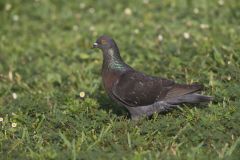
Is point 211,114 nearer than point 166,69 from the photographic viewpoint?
Yes

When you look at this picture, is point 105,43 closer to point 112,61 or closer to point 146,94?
point 112,61

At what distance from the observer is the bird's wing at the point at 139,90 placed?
6465 mm

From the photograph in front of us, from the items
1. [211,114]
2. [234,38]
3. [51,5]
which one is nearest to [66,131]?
[211,114]

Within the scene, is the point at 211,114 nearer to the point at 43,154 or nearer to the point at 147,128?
the point at 147,128

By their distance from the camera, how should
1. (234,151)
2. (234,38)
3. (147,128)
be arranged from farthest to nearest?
(234,38) < (147,128) < (234,151)

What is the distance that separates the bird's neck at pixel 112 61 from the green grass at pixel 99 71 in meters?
0.44

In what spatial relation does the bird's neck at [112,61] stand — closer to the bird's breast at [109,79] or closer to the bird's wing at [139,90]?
the bird's breast at [109,79]

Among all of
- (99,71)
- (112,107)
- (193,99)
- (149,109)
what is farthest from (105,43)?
(99,71)

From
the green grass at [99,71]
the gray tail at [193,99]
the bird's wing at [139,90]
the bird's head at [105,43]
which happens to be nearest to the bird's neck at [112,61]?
the bird's head at [105,43]

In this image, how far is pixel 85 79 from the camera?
8.33 m

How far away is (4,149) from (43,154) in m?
0.51

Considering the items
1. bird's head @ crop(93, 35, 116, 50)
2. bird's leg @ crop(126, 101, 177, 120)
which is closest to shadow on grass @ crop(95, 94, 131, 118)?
bird's leg @ crop(126, 101, 177, 120)

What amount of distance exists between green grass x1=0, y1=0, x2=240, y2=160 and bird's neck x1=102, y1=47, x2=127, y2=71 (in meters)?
0.44

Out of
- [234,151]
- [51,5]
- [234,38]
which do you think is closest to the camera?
[234,151]
